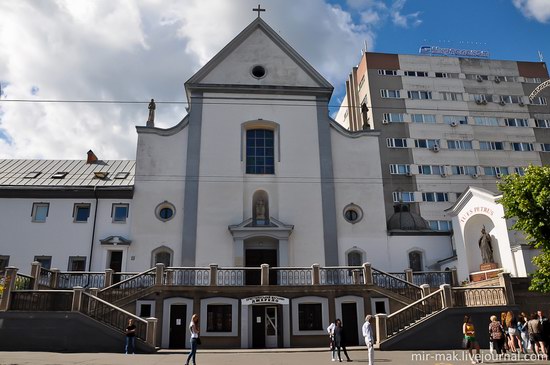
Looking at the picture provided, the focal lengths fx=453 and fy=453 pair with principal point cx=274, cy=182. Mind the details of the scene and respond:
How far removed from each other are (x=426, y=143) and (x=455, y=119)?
5.07m

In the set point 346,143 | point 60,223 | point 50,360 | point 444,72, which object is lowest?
point 50,360

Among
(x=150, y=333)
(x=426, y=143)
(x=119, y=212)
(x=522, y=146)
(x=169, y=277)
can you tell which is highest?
(x=522, y=146)

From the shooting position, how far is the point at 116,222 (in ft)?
89.1

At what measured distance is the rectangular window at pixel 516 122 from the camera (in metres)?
54.2

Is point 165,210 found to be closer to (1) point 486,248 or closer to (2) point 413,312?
(2) point 413,312

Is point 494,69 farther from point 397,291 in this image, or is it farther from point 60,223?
point 60,223

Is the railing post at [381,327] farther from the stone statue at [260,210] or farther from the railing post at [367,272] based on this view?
the stone statue at [260,210]

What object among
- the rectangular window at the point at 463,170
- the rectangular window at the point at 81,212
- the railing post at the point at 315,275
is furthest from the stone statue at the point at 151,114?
the rectangular window at the point at 463,170

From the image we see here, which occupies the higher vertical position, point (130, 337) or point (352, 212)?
point (352, 212)

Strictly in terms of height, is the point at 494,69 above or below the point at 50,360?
above

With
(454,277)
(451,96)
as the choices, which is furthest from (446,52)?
(454,277)

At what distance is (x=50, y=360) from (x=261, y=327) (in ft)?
33.1

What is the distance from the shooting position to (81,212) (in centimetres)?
2753

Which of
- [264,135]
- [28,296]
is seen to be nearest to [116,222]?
[28,296]
